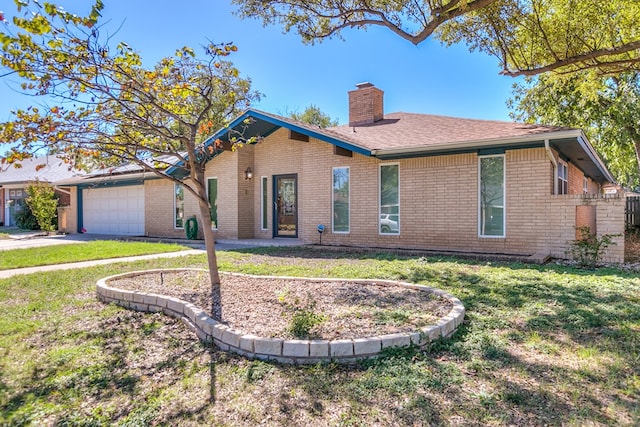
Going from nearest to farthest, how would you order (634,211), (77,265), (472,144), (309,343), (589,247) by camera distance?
(309,343), (589,247), (77,265), (472,144), (634,211)

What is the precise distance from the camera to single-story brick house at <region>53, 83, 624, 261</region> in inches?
346

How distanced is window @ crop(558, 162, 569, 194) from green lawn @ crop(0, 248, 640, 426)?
6352 mm

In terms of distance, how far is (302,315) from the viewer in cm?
392

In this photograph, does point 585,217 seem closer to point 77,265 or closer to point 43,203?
point 77,265

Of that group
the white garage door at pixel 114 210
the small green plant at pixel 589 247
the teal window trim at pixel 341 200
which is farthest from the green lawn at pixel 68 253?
the small green plant at pixel 589 247

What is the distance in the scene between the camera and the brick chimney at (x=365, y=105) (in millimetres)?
14693

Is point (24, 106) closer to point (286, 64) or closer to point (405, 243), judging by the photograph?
point (405, 243)

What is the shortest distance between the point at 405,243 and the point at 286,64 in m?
11.8

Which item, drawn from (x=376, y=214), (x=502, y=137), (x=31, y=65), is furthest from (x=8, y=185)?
(x=502, y=137)

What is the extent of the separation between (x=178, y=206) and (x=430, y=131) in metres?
9.75

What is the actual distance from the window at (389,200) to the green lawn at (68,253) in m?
5.73

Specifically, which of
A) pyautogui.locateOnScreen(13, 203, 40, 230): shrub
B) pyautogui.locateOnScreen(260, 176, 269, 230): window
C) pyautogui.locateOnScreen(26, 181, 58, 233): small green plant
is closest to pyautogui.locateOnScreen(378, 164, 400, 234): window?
pyautogui.locateOnScreen(260, 176, 269, 230): window

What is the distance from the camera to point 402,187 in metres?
10.5

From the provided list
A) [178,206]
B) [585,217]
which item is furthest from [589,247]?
[178,206]
